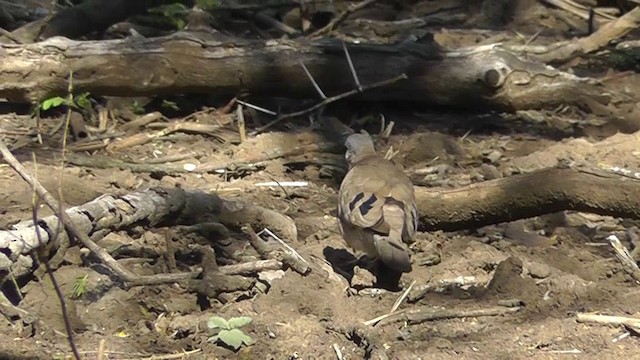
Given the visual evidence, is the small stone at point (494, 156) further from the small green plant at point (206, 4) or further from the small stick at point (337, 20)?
the small green plant at point (206, 4)

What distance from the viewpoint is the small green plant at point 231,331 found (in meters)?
4.30

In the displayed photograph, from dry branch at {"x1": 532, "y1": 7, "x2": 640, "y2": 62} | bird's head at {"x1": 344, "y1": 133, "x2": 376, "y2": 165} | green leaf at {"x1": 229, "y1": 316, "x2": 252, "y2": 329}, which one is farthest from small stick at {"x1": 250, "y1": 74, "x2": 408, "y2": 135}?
green leaf at {"x1": 229, "y1": 316, "x2": 252, "y2": 329}

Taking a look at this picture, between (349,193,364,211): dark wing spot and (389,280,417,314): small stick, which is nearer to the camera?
(389,280,417,314): small stick

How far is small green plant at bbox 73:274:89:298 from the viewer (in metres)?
4.72

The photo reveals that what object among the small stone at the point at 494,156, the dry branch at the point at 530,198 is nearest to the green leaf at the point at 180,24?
the small stone at the point at 494,156

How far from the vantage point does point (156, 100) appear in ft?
26.4

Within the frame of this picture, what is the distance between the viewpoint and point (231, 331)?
171 inches

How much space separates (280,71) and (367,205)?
8.84 feet

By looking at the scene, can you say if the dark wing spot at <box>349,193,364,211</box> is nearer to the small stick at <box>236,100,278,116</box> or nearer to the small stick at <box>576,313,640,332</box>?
the small stick at <box>576,313,640,332</box>

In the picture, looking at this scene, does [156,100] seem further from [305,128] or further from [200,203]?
[200,203]

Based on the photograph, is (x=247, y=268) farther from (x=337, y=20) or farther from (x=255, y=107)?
(x=337, y=20)

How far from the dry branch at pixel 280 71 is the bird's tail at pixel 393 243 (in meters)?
2.73

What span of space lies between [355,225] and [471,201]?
71cm

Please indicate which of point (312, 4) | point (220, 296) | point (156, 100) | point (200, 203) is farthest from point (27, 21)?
point (220, 296)
